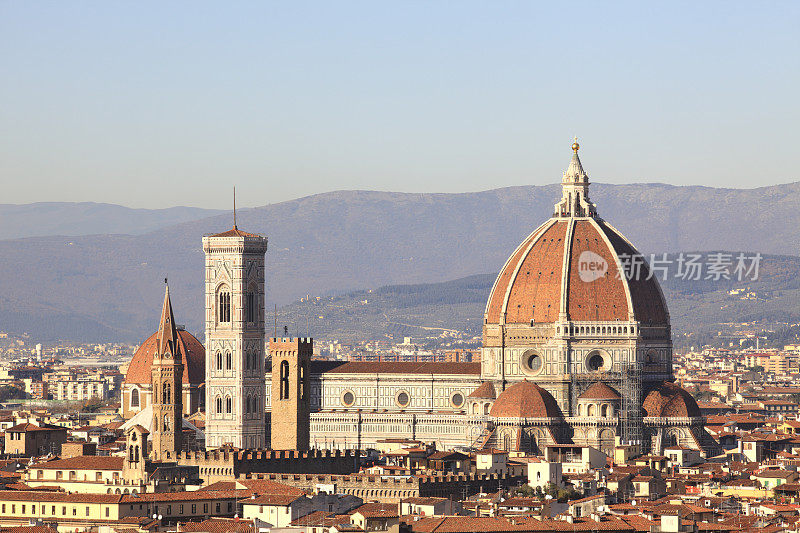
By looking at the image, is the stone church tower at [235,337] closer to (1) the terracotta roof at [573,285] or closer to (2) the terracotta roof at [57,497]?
(1) the terracotta roof at [573,285]

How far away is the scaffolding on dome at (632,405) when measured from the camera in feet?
416

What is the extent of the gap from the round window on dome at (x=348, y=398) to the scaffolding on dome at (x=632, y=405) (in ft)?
58.3

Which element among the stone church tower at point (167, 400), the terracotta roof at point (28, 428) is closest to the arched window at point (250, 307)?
the stone church tower at point (167, 400)

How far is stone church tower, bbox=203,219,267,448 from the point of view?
12619cm

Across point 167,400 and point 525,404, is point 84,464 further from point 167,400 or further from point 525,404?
point 525,404

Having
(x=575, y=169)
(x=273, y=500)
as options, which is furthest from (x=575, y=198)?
(x=273, y=500)

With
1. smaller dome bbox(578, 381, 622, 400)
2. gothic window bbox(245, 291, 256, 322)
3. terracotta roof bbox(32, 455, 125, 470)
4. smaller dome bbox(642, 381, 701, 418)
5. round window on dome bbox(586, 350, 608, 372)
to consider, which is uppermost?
gothic window bbox(245, 291, 256, 322)

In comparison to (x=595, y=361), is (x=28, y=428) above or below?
below

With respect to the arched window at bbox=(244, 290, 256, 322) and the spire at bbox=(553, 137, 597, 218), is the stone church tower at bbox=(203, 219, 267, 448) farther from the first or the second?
the spire at bbox=(553, 137, 597, 218)

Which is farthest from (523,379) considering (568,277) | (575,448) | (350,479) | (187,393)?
(350,479)

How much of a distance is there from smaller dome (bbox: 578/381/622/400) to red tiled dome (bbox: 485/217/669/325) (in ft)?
15.2

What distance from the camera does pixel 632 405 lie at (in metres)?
129

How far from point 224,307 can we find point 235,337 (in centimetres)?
194

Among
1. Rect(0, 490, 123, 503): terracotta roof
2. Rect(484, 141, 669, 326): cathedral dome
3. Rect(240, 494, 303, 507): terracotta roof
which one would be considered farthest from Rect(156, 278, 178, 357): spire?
Rect(240, 494, 303, 507): terracotta roof
